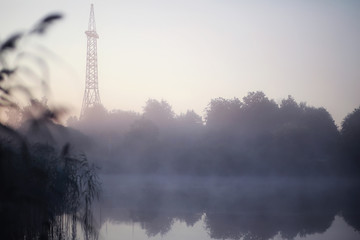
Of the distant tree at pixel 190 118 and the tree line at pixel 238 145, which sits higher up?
the distant tree at pixel 190 118

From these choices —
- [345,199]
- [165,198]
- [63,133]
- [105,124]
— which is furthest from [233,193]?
[63,133]

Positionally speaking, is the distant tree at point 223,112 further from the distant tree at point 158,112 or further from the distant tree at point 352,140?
the distant tree at point 352,140

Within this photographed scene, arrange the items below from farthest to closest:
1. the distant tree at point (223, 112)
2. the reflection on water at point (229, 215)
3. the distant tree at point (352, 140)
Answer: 1. the distant tree at point (223, 112)
2. the distant tree at point (352, 140)
3. the reflection on water at point (229, 215)

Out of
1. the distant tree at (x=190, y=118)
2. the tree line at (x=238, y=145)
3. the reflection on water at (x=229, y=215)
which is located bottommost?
the reflection on water at (x=229, y=215)

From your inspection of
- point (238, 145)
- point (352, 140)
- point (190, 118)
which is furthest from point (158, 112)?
point (352, 140)

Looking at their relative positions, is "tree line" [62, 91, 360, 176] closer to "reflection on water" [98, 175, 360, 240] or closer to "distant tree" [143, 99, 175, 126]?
"distant tree" [143, 99, 175, 126]

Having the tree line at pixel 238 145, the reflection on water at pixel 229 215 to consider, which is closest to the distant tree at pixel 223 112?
the tree line at pixel 238 145

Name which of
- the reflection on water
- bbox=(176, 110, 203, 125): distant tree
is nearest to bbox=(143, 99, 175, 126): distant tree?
bbox=(176, 110, 203, 125): distant tree

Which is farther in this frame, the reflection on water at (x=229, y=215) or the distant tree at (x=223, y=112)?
the distant tree at (x=223, y=112)

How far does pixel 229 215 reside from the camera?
18.3m

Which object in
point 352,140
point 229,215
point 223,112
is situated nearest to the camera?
point 229,215

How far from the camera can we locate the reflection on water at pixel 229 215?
14.2m

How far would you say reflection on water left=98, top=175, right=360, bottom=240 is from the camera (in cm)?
1420

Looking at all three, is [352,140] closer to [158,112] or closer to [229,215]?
[158,112]
